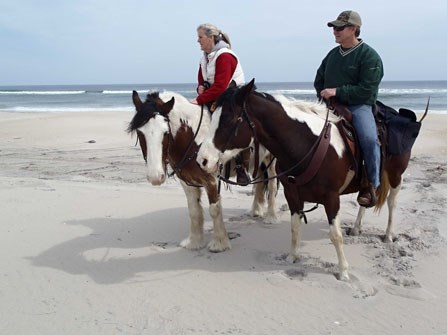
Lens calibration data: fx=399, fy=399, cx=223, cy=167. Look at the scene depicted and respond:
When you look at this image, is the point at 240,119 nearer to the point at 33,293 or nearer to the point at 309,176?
the point at 309,176

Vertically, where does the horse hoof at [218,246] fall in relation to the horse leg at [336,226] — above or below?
below

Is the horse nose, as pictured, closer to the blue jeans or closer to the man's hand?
the man's hand

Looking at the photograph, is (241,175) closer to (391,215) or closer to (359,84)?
(359,84)

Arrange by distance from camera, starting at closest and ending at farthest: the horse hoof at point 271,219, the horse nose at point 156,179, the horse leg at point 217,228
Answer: the horse nose at point 156,179 < the horse leg at point 217,228 < the horse hoof at point 271,219

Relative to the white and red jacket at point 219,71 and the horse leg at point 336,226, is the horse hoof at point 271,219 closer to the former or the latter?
the horse leg at point 336,226

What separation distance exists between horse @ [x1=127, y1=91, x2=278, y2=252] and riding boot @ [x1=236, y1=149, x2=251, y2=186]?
27 cm

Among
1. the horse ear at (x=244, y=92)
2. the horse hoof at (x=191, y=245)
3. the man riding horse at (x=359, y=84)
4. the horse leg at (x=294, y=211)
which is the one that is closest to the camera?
the horse ear at (x=244, y=92)

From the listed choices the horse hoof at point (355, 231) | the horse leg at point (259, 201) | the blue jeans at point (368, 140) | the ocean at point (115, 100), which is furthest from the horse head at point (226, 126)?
the horse leg at point (259, 201)

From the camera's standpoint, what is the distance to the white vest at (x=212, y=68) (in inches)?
178

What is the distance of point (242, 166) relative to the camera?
183 inches

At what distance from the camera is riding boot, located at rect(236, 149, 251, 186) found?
14.8ft

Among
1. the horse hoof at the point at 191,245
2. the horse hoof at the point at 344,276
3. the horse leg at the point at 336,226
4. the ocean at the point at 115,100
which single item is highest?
the horse leg at the point at 336,226

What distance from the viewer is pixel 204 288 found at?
12.1 feet

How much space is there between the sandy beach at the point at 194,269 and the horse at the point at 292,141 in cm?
55
